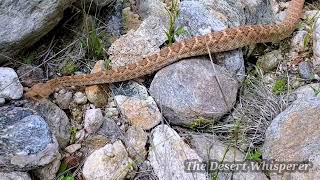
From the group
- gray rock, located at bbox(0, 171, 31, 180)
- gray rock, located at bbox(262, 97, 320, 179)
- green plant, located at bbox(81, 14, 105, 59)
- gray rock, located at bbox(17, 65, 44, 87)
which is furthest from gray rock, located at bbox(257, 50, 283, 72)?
gray rock, located at bbox(0, 171, 31, 180)

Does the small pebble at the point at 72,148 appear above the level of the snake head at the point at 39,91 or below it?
below

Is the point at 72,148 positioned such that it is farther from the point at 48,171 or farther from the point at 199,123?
the point at 199,123

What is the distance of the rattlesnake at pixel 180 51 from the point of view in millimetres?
5012

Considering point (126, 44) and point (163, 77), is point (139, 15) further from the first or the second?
point (163, 77)

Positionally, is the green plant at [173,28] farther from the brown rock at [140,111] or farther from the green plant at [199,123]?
the green plant at [199,123]

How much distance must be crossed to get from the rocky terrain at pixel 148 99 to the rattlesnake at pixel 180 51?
0.11 meters

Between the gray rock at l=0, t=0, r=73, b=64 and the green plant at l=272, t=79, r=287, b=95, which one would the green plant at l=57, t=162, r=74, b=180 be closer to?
the gray rock at l=0, t=0, r=73, b=64

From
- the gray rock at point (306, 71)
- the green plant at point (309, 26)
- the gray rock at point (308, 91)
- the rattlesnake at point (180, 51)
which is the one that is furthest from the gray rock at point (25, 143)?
the green plant at point (309, 26)

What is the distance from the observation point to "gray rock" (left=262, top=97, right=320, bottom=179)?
4395 millimetres

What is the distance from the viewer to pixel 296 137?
4602 mm

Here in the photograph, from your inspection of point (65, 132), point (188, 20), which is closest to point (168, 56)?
point (188, 20)

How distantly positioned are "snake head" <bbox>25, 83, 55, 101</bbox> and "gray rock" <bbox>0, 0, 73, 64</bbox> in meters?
0.53

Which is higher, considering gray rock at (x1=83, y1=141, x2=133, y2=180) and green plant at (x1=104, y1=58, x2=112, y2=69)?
green plant at (x1=104, y1=58, x2=112, y2=69)

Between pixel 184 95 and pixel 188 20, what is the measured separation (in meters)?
1.14
